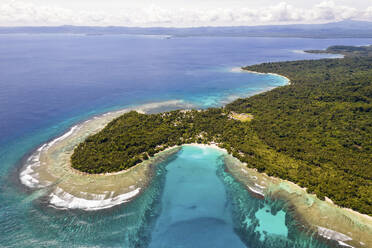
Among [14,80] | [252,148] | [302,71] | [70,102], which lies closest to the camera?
[252,148]

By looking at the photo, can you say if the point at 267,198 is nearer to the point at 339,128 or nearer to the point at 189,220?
the point at 189,220

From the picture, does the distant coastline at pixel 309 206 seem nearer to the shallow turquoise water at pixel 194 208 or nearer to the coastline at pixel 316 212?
the coastline at pixel 316 212

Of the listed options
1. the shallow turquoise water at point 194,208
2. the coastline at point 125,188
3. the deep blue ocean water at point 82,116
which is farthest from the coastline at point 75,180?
the shallow turquoise water at point 194,208

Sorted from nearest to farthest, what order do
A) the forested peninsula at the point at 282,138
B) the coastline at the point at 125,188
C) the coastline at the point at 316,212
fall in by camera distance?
the coastline at the point at 316,212 < the coastline at the point at 125,188 < the forested peninsula at the point at 282,138

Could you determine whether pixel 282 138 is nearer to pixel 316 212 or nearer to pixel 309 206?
pixel 309 206

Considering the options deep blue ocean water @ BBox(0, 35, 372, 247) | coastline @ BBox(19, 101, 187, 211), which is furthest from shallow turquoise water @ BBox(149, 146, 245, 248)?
coastline @ BBox(19, 101, 187, 211)

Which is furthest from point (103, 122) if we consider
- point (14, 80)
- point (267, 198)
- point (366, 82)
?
point (366, 82)

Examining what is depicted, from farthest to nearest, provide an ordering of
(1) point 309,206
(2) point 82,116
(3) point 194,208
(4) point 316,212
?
(2) point 82,116, (3) point 194,208, (1) point 309,206, (4) point 316,212

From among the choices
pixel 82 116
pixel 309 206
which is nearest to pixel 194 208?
pixel 309 206
